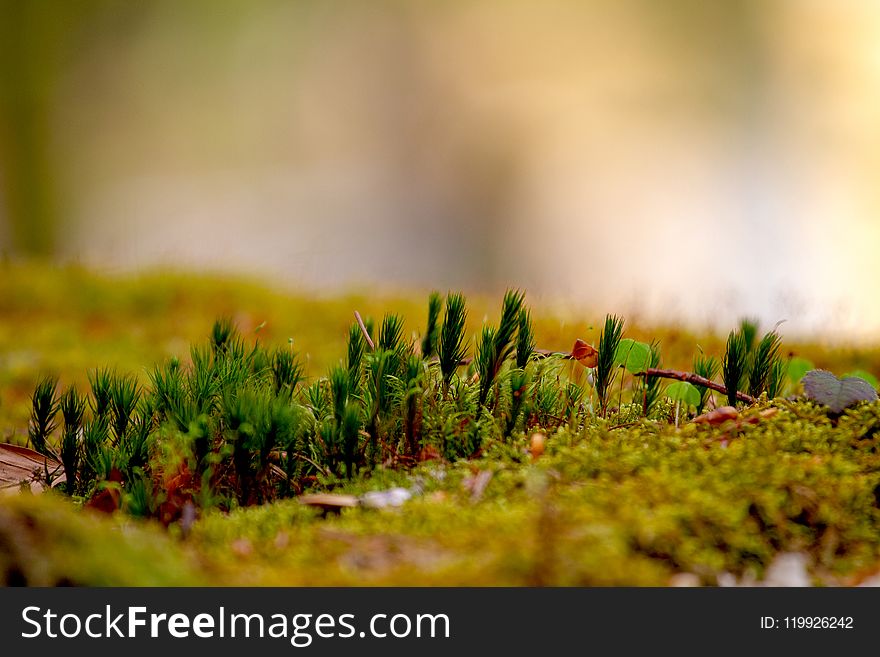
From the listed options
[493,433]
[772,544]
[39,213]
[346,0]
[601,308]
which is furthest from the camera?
[346,0]

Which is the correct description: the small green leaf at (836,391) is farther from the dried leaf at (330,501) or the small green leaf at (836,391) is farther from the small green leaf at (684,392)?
the dried leaf at (330,501)

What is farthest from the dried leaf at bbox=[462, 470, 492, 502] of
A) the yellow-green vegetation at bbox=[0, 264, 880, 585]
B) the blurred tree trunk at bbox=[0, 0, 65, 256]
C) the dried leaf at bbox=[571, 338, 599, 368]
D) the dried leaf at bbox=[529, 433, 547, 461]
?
the blurred tree trunk at bbox=[0, 0, 65, 256]

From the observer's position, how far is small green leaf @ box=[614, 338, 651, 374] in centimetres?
Answer: 265

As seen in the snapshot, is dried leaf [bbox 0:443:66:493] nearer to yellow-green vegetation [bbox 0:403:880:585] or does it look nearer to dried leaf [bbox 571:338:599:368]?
yellow-green vegetation [bbox 0:403:880:585]

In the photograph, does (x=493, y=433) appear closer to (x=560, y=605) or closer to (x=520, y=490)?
(x=520, y=490)

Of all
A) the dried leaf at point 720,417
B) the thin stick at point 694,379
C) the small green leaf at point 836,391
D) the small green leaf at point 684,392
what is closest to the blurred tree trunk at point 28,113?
the thin stick at point 694,379

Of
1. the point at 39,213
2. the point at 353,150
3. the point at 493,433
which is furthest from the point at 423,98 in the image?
the point at 493,433

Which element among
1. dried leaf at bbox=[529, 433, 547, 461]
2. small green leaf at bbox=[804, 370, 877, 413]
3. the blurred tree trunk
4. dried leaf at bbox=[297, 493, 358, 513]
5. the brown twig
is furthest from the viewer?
the blurred tree trunk

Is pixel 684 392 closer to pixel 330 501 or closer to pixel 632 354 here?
pixel 632 354

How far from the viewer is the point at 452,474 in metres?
2.24

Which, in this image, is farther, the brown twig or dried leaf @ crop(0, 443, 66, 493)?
the brown twig

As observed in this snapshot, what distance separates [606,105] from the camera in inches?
666

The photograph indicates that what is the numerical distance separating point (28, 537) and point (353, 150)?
657 inches

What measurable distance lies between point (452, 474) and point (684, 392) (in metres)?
0.87
